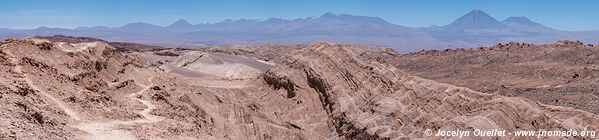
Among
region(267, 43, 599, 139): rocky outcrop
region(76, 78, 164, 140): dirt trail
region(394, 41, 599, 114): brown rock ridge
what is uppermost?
region(267, 43, 599, 139): rocky outcrop

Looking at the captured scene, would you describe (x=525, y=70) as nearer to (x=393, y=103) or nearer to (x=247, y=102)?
(x=247, y=102)

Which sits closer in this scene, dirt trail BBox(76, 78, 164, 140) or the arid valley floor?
dirt trail BBox(76, 78, 164, 140)

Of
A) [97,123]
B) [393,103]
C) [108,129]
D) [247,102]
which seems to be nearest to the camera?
[108,129]

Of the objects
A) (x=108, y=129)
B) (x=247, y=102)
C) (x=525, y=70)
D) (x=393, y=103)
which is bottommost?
(x=525, y=70)

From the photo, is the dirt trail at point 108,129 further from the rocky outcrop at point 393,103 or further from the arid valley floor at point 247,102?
the rocky outcrop at point 393,103

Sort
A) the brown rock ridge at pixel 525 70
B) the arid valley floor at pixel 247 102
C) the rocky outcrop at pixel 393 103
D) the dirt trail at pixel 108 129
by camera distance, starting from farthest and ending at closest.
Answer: the brown rock ridge at pixel 525 70 < the rocky outcrop at pixel 393 103 < the arid valley floor at pixel 247 102 < the dirt trail at pixel 108 129

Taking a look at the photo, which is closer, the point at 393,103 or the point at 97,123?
the point at 97,123

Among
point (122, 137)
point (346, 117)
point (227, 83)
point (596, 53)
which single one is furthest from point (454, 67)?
point (122, 137)

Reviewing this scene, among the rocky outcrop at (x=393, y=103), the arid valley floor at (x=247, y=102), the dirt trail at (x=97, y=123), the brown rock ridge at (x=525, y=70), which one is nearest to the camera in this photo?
the dirt trail at (x=97, y=123)

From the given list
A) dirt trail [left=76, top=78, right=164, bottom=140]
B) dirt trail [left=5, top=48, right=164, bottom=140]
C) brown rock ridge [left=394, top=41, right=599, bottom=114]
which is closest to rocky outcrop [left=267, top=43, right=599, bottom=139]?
dirt trail [left=5, top=48, right=164, bottom=140]

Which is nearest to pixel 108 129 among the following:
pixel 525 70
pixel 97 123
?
pixel 97 123

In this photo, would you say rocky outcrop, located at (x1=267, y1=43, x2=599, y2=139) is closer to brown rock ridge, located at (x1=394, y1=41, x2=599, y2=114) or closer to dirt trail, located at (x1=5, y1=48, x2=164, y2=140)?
dirt trail, located at (x1=5, y1=48, x2=164, y2=140)

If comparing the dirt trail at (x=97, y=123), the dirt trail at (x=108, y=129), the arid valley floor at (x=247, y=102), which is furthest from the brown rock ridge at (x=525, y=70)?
the dirt trail at (x=108, y=129)
